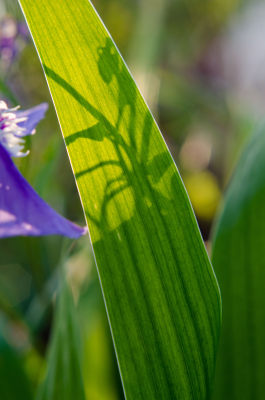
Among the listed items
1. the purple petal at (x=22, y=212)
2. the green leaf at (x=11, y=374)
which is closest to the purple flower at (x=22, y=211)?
the purple petal at (x=22, y=212)

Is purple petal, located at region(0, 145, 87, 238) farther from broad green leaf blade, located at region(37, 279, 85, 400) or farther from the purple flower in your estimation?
broad green leaf blade, located at region(37, 279, 85, 400)

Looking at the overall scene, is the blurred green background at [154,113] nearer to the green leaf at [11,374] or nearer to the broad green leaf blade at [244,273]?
the green leaf at [11,374]

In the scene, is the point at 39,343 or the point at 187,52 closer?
the point at 39,343

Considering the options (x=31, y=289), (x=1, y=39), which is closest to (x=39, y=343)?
(x=31, y=289)

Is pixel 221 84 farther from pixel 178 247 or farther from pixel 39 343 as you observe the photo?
pixel 178 247

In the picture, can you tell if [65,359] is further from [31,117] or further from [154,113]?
[154,113]

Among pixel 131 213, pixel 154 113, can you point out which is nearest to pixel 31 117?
pixel 131 213
